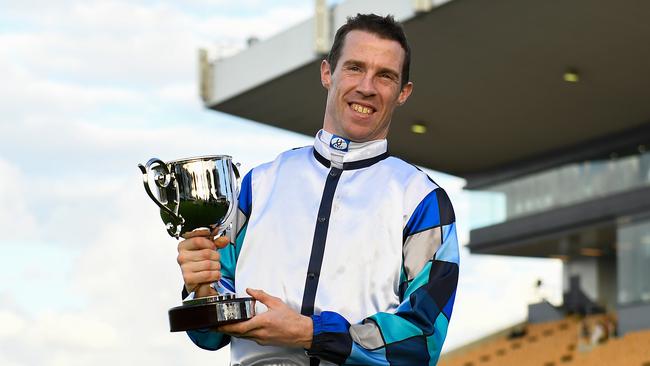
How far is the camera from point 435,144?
Answer: 27.0 metres

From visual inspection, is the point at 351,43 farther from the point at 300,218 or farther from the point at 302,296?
the point at 302,296

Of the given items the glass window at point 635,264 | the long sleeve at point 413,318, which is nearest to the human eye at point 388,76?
the long sleeve at point 413,318

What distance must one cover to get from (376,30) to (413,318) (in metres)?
0.67

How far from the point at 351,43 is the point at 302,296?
0.60m

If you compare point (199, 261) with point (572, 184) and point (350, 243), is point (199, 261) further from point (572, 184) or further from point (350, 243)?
point (572, 184)

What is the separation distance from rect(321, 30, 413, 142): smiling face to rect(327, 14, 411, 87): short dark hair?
0.04ft

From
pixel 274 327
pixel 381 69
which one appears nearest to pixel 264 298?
pixel 274 327

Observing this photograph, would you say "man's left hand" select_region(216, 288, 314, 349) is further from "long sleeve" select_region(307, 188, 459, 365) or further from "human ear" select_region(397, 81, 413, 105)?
"human ear" select_region(397, 81, 413, 105)

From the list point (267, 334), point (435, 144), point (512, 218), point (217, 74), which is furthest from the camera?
point (512, 218)

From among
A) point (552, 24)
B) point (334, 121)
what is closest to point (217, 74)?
point (552, 24)

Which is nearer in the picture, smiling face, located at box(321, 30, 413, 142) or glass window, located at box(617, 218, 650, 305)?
smiling face, located at box(321, 30, 413, 142)

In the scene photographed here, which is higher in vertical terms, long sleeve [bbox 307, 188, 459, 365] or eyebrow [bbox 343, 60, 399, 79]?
eyebrow [bbox 343, 60, 399, 79]

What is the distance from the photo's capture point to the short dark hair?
2674 mm

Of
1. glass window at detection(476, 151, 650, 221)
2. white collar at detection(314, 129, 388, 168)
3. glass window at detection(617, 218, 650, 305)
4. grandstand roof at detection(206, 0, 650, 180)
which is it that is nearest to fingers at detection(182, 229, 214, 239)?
white collar at detection(314, 129, 388, 168)
